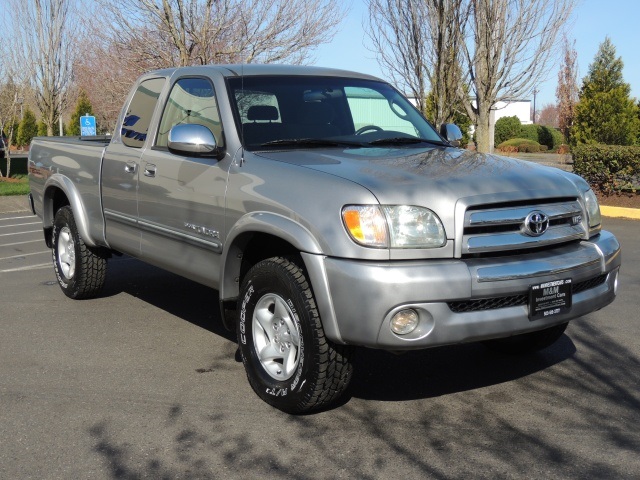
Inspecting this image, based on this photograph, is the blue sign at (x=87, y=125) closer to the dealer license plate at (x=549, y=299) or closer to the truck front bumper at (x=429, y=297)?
the truck front bumper at (x=429, y=297)

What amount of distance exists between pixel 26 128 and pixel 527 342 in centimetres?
4941

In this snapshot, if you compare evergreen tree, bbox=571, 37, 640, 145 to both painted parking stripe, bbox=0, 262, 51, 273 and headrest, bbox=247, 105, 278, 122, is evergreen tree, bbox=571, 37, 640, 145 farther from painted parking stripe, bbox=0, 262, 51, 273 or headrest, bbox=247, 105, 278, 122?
headrest, bbox=247, 105, 278, 122

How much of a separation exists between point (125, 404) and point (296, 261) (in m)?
1.27

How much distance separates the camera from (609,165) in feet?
49.8

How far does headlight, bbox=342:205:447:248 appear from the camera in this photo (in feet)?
13.3

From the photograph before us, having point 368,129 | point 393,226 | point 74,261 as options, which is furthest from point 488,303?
point 74,261

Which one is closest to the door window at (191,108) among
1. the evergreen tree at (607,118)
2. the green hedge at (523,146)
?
the evergreen tree at (607,118)

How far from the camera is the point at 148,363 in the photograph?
550 cm

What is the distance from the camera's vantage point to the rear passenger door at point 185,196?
5059mm

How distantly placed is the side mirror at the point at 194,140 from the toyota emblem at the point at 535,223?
6.24 feet

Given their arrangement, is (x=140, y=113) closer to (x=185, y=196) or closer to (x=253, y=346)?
(x=185, y=196)

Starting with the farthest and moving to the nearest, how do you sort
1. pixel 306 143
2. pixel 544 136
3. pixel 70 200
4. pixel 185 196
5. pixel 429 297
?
1. pixel 544 136
2. pixel 70 200
3. pixel 185 196
4. pixel 306 143
5. pixel 429 297

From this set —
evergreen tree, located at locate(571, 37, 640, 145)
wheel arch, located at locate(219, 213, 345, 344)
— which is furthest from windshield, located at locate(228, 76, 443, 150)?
evergreen tree, located at locate(571, 37, 640, 145)

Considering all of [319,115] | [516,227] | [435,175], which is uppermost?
[319,115]
